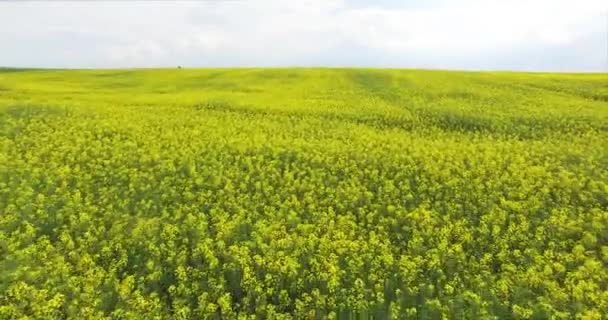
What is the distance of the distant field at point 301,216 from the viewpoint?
39.7 ft

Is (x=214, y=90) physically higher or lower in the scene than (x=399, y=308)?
higher

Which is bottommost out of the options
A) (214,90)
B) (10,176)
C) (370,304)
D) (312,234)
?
(370,304)

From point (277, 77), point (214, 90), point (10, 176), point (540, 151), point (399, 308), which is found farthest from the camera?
point (277, 77)

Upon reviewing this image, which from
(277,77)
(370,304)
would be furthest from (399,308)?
(277,77)

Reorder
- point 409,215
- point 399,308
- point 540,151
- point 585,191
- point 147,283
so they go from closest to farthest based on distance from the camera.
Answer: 1. point 399,308
2. point 147,283
3. point 409,215
4. point 585,191
5. point 540,151

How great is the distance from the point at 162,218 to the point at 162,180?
3314 mm

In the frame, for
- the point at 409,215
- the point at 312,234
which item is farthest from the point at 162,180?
the point at 409,215

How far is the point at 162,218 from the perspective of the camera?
15844mm

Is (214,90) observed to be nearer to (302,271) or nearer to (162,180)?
(162,180)

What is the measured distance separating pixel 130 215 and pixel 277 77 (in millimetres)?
36765

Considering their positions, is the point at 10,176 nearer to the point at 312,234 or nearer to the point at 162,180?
the point at 162,180

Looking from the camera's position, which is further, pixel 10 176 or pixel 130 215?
pixel 10 176

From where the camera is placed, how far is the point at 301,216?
1639cm

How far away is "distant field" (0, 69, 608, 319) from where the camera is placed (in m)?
12.1
